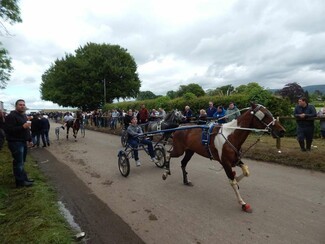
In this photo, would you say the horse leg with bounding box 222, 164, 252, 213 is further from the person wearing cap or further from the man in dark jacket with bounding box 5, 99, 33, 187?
the man in dark jacket with bounding box 5, 99, 33, 187

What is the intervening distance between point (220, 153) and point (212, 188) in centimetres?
120

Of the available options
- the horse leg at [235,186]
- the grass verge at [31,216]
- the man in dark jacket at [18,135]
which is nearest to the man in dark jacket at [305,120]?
the horse leg at [235,186]

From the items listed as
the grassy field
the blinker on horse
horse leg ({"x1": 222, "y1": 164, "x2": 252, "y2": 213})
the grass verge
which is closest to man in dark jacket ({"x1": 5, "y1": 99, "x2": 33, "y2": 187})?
the grass verge

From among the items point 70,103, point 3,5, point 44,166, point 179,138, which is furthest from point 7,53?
point 70,103

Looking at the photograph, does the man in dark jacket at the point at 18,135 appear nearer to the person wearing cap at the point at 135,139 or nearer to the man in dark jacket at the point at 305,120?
the person wearing cap at the point at 135,139

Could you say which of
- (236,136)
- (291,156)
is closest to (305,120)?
(291,156)

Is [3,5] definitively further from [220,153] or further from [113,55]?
[113,55]

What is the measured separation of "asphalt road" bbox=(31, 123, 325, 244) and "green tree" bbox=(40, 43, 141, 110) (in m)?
46.2

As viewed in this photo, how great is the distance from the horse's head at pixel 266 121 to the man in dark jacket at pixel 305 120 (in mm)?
4723

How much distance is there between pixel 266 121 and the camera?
5.74 metres

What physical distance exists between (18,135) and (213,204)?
4.99 metres

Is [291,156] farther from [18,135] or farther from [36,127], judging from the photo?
[36,127]

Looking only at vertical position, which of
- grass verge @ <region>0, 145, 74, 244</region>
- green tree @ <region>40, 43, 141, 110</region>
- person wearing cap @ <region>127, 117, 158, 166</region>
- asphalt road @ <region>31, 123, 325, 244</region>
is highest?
green tree @ <region>40, 43, 141, 110</region>

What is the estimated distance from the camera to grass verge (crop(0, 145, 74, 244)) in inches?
179
